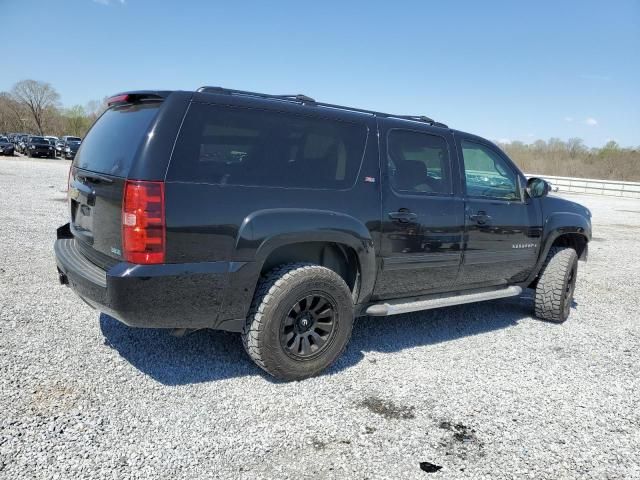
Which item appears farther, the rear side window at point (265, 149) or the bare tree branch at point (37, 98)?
the bare tree branch at point (37, 98)

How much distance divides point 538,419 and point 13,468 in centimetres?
299

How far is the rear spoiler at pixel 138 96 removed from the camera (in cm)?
318

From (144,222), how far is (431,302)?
2.49 metres

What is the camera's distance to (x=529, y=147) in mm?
55469

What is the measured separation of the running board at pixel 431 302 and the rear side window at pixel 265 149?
1.01 metres

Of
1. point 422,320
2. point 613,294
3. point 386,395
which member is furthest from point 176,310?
point 613,294

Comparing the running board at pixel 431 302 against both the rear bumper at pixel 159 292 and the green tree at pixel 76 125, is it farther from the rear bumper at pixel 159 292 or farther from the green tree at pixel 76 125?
the green tree at pixel 76 125

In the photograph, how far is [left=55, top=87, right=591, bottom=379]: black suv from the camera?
2.97 meters

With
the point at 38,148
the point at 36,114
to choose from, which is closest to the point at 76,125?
the point at 36,114

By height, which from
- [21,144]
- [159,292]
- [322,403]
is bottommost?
[322,403]

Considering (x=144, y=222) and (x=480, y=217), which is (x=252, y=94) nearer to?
(x=144, y=222)

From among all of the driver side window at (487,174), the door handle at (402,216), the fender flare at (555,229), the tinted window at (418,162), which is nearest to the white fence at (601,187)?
the fender flare at (555,229)

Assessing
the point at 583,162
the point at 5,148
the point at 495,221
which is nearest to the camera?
the point at 495,221

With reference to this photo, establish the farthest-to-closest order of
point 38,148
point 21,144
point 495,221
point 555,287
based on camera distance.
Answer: point 21,144, point 38,148, point 555,287, point 495,221
